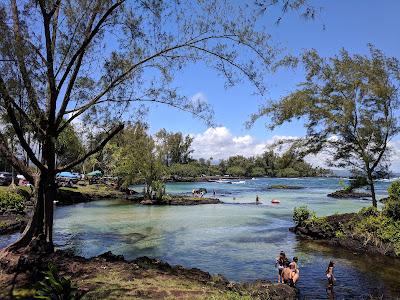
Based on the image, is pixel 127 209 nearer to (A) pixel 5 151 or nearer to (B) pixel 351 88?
(B) pixel 351 88

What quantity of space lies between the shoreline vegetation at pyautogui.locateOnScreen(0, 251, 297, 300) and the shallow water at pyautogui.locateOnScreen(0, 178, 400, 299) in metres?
3.85

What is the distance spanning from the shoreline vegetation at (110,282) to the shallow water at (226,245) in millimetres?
3851

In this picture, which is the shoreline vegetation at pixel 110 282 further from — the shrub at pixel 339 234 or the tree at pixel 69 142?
the shrub at pixel 339 234

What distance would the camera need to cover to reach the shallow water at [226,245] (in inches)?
694

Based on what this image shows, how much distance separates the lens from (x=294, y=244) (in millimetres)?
25391

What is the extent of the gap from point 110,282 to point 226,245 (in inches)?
565

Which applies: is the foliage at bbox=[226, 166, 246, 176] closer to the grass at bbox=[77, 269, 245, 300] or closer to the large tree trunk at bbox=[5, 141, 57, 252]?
the large tree trunk at bbox=[5, 141, 57, 252]

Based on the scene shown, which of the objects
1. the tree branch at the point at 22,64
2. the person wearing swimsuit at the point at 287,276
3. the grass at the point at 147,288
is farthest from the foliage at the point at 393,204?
the tree branch at the point at 22,64

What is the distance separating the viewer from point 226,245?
25.3 m

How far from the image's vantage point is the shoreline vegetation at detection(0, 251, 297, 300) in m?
10.7

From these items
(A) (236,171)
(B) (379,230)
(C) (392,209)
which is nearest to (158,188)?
(B) (379,230)

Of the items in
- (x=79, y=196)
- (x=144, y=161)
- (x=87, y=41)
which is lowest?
(x=79, y=196)

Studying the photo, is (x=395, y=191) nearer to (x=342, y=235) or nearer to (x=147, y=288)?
(x=342, y=235)

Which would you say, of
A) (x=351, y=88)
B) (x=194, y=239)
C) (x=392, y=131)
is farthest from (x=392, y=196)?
(x=194, y=239)
